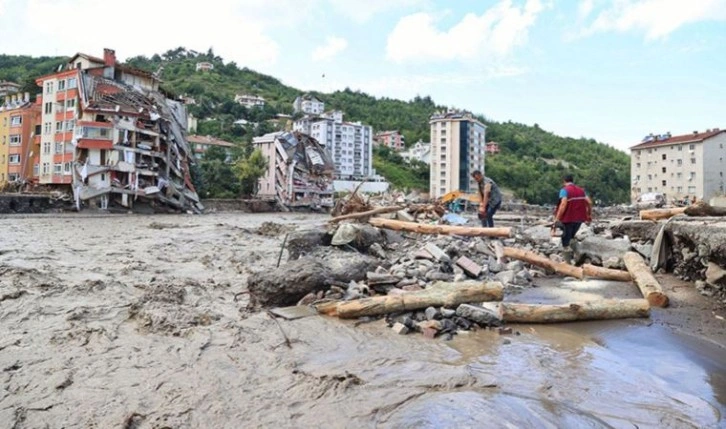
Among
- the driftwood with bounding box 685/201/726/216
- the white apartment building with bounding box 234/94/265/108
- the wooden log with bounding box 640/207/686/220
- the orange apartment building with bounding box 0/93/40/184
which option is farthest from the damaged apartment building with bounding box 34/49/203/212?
the white apartment building with bounding box 234/94/265/108

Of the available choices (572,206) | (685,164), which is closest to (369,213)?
(572,206)

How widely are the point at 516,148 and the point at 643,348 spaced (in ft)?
458

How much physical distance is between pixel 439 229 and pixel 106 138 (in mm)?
41076

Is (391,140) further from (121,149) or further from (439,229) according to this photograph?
(439,229)

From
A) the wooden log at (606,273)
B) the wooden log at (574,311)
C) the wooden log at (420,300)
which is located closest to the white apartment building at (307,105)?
the wooden log at (606,273)

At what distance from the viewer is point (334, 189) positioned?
279 ft

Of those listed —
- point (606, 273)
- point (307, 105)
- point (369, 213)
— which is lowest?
point (606, 273)

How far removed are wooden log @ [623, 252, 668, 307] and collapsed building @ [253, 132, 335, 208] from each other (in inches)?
2467

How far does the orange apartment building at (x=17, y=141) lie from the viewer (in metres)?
51.8

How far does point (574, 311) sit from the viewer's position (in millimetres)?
6152

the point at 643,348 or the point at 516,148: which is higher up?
the point at 516,148

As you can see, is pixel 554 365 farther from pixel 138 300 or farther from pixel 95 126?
pixel 95 126

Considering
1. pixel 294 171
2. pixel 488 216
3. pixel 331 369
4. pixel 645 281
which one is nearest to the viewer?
pixel 331 369

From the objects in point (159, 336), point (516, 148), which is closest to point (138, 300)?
point (159, 336)
